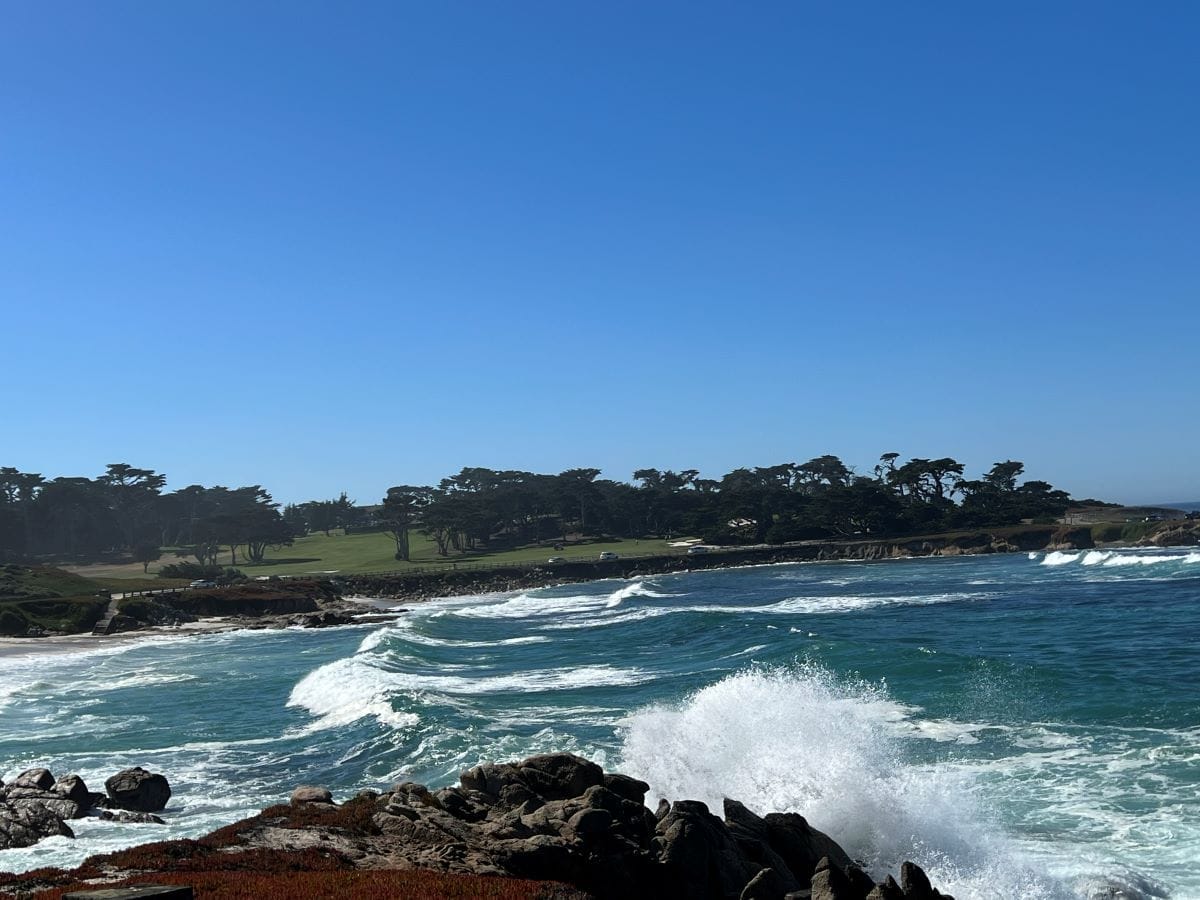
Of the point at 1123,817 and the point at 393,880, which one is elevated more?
the point at 393,880

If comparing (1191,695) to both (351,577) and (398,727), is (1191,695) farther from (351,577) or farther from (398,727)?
(351,577)

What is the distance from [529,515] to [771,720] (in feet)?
428

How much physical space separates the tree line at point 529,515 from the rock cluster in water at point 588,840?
111221 millimetres

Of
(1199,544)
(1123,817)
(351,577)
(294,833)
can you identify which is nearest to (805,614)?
(1123,817)

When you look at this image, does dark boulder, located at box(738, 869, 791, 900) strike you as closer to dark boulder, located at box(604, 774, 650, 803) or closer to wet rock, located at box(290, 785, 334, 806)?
dark boulder, located at box(604, 774, 650, 803)

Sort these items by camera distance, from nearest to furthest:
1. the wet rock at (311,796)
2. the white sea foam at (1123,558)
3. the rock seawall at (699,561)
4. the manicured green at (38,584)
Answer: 1. the wet rock at (311,796)
2. the manicured green at (38,584)
3. the white sea foam at (1123,558)
4. the rock seawall at (699,561)

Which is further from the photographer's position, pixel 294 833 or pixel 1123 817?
pixel 1123 817

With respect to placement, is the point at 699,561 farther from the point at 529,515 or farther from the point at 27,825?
the point at 27,825

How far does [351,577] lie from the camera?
10381 cm

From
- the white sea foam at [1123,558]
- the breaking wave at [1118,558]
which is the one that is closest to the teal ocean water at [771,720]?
the breaking wave at [1118,558]

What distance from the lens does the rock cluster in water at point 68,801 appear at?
67.5 ft

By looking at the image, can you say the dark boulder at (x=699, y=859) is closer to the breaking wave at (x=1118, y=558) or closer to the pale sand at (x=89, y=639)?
the pale sand at (x=89, y=639)

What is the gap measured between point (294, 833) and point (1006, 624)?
38.1 metres

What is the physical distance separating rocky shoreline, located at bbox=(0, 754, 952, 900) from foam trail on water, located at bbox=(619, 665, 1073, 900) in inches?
61.5
